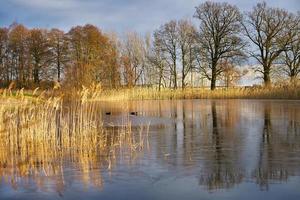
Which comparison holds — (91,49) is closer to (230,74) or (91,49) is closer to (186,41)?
(186,41)

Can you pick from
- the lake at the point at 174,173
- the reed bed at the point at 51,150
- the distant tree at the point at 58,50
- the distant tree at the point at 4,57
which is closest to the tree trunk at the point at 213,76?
the distant tree at the point at 58,50

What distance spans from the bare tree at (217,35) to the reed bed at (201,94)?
3.08m

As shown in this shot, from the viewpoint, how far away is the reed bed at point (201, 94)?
113ft

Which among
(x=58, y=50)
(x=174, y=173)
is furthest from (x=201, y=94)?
(x=174, y=173)

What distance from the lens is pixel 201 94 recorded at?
140ft

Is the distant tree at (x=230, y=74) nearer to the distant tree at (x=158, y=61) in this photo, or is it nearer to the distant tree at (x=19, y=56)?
the distant tree at (x=158, y=61)

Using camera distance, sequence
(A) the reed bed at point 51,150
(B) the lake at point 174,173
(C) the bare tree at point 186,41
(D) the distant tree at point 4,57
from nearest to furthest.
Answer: (B) the lake at point 174,173, (A) the reed bed at point 51,150, (C) the bare tree at point 186,41, (D) the distant tree at point 4,57

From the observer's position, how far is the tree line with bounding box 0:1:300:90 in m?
42.4

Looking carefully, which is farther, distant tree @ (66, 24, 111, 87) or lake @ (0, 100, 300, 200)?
distant tree @ (66, 24, 111, 87)

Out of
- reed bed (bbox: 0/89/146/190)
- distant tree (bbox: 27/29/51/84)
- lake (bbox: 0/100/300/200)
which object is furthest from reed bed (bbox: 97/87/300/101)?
lake (bbox: 0/100/300/200)

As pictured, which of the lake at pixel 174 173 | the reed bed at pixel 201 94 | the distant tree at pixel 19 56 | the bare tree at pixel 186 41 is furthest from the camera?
the distant tree at pixel 19 56

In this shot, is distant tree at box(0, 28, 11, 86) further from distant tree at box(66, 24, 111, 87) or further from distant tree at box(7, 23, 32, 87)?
distant tree at box(66, 24, 111, 87)

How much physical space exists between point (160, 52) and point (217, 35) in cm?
747

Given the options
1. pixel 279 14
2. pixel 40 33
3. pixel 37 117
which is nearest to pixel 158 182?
pixel 37 117
